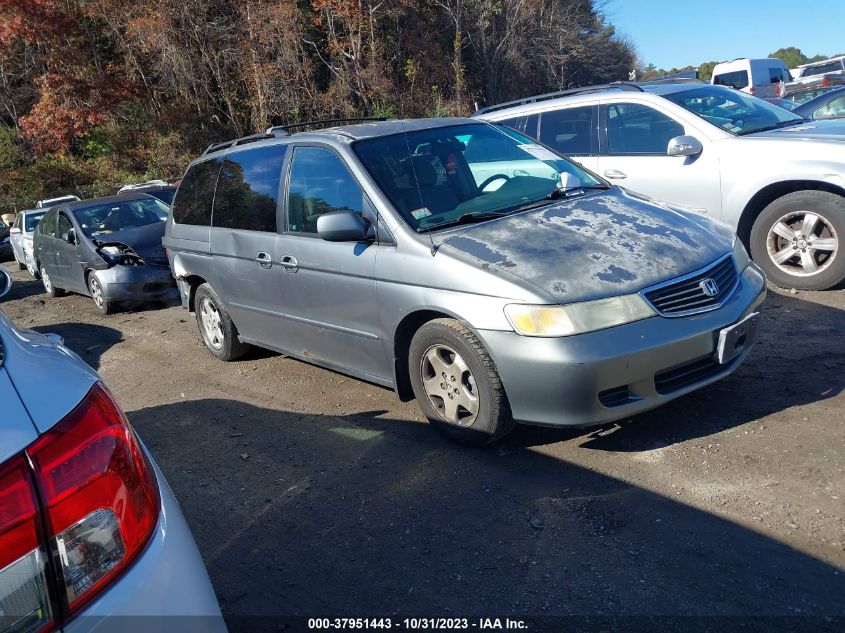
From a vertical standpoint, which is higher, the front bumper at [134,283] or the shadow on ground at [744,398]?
the shadow on ground at [744,398]

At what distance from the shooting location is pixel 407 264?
4316 mm

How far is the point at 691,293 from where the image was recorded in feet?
13.0

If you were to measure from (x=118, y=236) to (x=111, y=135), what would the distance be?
860 inches

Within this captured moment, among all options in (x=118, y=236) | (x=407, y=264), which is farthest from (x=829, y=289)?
(x=118, y=236)

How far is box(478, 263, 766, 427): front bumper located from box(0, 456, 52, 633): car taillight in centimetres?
259

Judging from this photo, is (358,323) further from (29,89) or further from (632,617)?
(29,89)

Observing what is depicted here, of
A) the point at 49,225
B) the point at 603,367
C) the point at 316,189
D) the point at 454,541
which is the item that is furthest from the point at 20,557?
the point at 49,225

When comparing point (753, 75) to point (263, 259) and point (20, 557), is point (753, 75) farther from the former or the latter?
point (20, 557)

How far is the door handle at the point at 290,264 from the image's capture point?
5.09 m

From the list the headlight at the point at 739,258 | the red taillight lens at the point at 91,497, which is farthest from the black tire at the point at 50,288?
the red taillight lens at the point at 91,497

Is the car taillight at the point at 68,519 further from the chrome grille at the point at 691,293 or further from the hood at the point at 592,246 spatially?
the chrome grille at the point at 691,293

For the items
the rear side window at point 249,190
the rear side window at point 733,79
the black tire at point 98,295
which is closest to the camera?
the rear side window at point 249,190

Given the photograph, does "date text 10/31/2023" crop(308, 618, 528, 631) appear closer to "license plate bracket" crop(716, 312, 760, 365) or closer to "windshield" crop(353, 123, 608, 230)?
"license plate bracket" crop(716, 312, 760, 365)

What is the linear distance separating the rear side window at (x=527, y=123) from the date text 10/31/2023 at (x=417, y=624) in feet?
19.7
